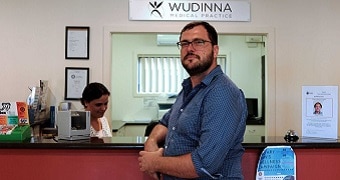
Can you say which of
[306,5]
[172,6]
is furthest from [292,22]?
[172,6]

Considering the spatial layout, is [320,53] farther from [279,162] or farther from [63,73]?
[63,73]

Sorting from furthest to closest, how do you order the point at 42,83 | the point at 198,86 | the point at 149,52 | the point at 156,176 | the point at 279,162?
the point at 149,52 < the point at 42,83 < the point at 279,162 < the point at 156,176 < the point at 198,86

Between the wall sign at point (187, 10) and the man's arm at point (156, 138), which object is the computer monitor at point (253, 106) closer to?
the wall sign at point (187, 10)

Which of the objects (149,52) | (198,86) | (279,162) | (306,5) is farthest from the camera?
(149,52)

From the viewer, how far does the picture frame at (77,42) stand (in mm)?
3451

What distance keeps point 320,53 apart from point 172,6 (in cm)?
151

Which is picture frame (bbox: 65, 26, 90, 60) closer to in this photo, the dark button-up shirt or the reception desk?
the reception desk

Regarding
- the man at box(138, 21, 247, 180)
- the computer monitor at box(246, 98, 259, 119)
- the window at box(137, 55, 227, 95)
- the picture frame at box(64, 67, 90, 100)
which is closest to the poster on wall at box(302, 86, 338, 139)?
the man at box(138, 21, 247, 180)

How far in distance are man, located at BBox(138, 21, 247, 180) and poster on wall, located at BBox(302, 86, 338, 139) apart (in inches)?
28.7

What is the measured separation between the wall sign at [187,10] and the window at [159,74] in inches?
95.1

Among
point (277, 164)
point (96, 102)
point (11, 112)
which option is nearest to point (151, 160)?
point (277, 164)

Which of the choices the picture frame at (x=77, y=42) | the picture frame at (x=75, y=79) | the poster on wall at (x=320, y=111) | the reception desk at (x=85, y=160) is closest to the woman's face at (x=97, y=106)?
the picture frame at (x=75, y=79)

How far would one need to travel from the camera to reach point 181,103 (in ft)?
5.05

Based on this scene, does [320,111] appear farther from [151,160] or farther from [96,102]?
[96,102]
